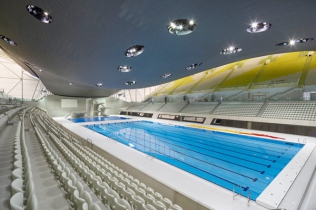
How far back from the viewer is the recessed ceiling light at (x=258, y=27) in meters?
5.92

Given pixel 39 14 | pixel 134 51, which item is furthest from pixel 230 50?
pixel 39 14

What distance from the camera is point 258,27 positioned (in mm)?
6082

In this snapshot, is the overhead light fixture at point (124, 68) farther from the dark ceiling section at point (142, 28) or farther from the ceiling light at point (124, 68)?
the dark ceiling section at point (142, 28)

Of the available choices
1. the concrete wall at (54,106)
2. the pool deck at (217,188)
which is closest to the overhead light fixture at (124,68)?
the pool deck at (217,188)

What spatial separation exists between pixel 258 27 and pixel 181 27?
3.27 meters

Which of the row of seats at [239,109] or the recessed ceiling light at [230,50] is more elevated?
the recessed ceiling light at [230,50]

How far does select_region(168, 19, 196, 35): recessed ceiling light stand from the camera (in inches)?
207

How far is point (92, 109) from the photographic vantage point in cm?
2470

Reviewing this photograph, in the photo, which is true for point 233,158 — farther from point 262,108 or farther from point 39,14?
point 39,14

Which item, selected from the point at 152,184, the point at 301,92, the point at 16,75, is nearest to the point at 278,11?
the point at 152,184

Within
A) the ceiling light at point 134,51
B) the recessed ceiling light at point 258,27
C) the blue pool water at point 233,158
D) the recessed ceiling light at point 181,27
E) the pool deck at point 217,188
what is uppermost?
the recessed ceiling light at point 258,27

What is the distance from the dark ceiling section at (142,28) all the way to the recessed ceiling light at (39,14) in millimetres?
144

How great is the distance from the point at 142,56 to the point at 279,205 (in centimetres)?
779

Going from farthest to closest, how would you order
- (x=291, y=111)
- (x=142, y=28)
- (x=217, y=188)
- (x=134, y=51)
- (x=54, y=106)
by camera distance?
(x=54, y=106) → (x=291, y=111) → (x=134, y=51) → (x=142, y=28) → (x=217, y=188)
